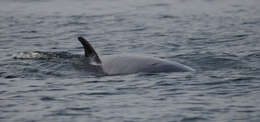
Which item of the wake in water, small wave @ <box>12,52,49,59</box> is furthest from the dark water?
small wave @ <box>12,52,49,59</box>

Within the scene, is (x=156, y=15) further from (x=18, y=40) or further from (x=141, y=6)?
(x=18, y=40)

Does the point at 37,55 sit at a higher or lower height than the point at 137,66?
lower

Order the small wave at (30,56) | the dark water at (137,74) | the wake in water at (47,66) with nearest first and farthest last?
the dark water at (137,74), the wake in water at (47,66), the small wave at (30,56)

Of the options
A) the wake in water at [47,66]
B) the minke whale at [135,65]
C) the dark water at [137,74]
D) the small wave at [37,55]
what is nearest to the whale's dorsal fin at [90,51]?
the minke whale at [135,65]

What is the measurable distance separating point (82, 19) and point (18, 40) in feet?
18.7

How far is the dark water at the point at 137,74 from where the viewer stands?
973cm

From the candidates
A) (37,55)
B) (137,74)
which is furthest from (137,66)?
(37,55)

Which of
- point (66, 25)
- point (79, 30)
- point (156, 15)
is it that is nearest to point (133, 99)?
point (79, 30)

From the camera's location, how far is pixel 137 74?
12531 millimetres

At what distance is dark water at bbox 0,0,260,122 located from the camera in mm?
9727

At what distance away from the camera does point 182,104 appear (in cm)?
1008

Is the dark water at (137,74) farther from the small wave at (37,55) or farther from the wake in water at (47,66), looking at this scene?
the small wave at (37,55)

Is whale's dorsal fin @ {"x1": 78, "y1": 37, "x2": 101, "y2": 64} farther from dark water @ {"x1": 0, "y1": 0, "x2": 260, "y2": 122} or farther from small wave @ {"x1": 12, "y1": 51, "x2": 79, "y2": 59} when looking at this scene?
small wave @ {"x1": 12, "y1": 51, "x2": 79, "y2": 59}

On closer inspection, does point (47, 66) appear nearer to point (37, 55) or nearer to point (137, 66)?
point (37, 55)
